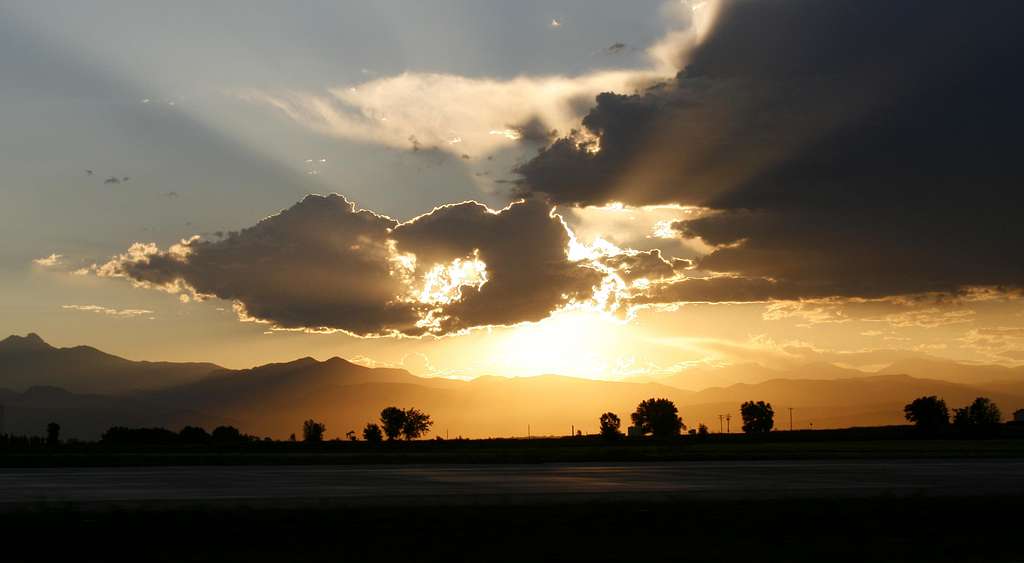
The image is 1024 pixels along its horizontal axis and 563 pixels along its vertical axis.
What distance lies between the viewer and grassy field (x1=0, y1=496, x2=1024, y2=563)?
71.2ft

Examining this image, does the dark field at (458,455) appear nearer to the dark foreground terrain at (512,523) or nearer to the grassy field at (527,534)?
the dark foreground terrain at (512,523)

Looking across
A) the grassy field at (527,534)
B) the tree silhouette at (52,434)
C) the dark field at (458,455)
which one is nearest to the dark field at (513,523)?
the grassy field at (527,534)

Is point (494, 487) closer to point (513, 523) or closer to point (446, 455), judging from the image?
point (513, 523)

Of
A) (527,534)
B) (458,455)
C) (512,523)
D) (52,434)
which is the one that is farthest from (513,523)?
(52,434)

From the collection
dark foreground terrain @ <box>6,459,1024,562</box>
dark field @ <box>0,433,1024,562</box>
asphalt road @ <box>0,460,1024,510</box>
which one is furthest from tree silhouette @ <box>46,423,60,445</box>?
dark foreground terrain @ <box>6,459,1024,562</box>

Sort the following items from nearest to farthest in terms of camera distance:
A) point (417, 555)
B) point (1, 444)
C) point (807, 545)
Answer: point (417, 555) → point (807, 545) → point (1, 444)

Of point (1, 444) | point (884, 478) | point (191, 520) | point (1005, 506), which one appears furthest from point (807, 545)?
point (1, 444)

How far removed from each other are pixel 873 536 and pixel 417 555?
11.1 metres

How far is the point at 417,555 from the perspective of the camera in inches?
851

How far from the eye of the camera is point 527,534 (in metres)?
24.6

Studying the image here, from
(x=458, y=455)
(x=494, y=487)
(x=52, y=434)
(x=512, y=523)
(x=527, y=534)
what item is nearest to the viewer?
(x=527, y=534)

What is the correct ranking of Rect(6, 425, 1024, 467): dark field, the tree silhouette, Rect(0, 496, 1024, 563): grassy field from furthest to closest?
the tree silhouette → Rect(6, 425, 1024, 467): dark field → Rect(0, 496, 1024, 563): grassy field

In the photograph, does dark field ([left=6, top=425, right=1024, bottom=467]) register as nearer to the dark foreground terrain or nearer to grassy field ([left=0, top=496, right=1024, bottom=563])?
the dark foreground terrain

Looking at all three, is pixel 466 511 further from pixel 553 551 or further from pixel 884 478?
pixel 884 478
